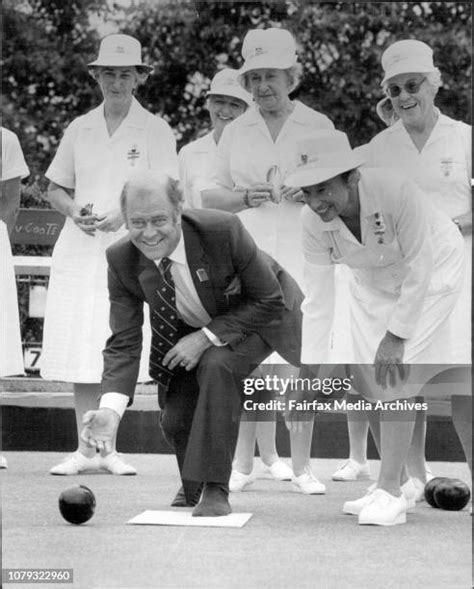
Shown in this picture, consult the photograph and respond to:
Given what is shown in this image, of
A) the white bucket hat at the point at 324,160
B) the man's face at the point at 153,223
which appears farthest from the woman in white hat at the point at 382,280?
the man's face at the point at 153,223

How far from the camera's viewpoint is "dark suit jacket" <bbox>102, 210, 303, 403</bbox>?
504cm

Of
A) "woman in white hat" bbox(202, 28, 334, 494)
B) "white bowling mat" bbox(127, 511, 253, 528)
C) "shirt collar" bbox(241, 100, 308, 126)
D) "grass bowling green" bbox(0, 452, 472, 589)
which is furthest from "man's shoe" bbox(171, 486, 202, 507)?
"shirt collar" bbox(241, 100, 308, 126)

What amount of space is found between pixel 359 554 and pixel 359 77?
1.38 meters

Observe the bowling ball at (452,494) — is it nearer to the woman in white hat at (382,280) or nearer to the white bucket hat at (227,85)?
the woman in white hat at (382,280)

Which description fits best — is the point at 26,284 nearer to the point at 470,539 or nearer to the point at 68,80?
the point at 68,80

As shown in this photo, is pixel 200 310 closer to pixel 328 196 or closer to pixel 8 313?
pixel 328 196

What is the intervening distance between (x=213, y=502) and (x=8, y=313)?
1141 mm

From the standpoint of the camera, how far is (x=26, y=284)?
6363 mm

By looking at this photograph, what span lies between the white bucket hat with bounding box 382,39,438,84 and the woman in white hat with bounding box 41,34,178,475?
0.70 metres

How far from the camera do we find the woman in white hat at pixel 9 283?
18.7 ft

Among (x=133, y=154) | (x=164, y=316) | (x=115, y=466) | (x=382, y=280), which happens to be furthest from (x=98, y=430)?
(x=115, y=466)

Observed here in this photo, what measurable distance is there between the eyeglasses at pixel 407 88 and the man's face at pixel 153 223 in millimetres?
726

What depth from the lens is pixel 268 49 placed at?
196 inches

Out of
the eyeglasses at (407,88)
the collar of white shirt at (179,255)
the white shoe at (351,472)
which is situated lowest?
the white shoe at (351,472)
